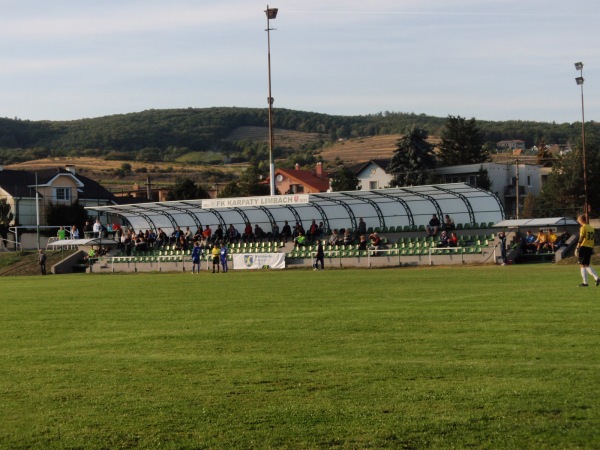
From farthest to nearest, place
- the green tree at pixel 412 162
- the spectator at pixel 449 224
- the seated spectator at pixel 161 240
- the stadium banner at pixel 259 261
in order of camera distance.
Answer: the green tree at pixel 412 162, the seated spectator at pixel 161 240, the stadium banner at pixel 259 261, the spectator at pixel 449 224

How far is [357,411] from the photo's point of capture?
28.8 ft

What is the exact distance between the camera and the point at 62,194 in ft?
307

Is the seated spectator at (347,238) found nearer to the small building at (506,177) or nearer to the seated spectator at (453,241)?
the seated spectator at (453,241)

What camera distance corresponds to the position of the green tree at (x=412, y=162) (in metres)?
101

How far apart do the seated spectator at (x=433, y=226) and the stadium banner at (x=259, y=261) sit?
8174 mm

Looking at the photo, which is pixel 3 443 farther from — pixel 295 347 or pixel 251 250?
pixel 251 250

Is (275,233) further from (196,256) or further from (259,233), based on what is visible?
(196,256)

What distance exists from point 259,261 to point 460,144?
73373 mm

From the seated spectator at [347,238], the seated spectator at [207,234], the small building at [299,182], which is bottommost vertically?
the seated spectator at [347,238]

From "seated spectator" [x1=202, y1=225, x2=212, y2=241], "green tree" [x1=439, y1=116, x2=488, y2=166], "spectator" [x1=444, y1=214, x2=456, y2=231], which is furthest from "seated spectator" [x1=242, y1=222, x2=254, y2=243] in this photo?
"green tree" [x1=439, y1=116, x2=488, y2=166]

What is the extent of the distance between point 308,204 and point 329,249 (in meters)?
5.09

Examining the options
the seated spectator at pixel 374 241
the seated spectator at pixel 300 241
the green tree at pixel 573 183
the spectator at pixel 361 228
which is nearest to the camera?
the seated spectator at pixel 374 241

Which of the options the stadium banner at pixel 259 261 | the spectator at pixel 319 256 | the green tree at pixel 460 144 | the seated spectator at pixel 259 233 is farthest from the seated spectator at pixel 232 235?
the green tree at pixel 460 144

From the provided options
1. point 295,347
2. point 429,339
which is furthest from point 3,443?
point 429,339
